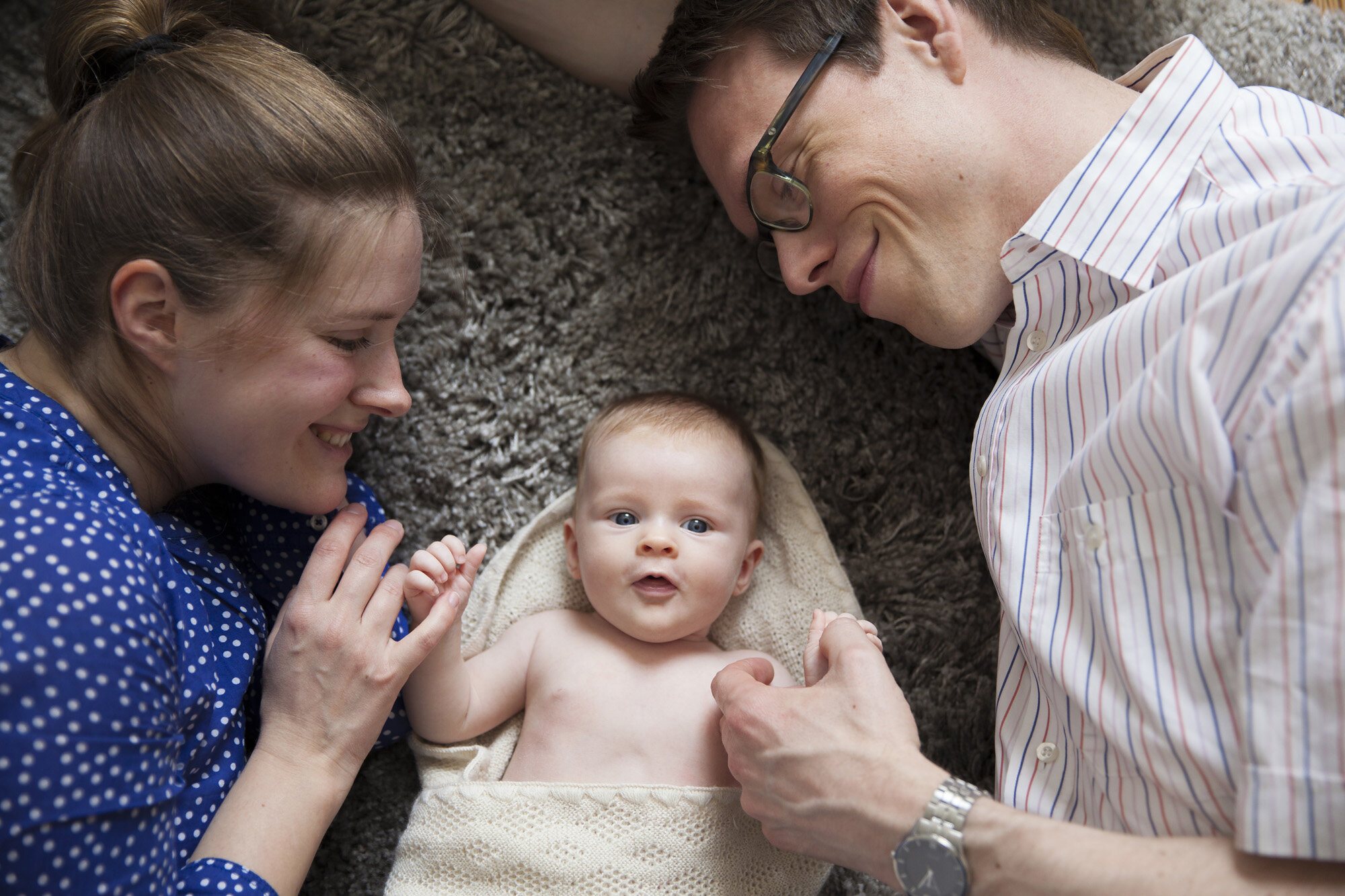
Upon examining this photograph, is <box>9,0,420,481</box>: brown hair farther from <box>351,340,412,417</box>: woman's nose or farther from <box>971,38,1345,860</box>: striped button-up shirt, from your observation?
<box>971,38,1345,860</box>: striped button-up shirt

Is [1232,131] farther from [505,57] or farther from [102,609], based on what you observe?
[102,609]

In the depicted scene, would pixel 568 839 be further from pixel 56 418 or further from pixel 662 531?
pixel 56 418

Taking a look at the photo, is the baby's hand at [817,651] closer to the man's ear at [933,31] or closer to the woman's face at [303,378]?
the woman's face at [303,378]

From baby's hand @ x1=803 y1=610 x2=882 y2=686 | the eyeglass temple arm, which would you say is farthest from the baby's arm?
the eyeglass temple arm

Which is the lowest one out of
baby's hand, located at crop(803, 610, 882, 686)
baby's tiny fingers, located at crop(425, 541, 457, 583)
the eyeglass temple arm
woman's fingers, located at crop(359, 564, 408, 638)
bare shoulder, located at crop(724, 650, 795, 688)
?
bare shoulder, located at crop(724, 650, 795, 688)

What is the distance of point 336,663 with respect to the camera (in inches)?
58.9

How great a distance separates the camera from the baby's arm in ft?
5.17

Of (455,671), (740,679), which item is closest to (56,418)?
(455,671)

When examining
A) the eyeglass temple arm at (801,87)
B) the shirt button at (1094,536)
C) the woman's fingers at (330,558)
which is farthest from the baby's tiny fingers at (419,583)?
the shirt button at (1094,536)

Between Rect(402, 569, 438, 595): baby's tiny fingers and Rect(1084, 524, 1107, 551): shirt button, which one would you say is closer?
Rect(1084, 524, 1107, 551): shirt button

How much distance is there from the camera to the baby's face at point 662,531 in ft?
5.45

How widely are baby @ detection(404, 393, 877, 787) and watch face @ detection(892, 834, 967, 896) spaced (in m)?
0.39

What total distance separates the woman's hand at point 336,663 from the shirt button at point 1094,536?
1038 mm

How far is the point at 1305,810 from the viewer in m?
0.99
